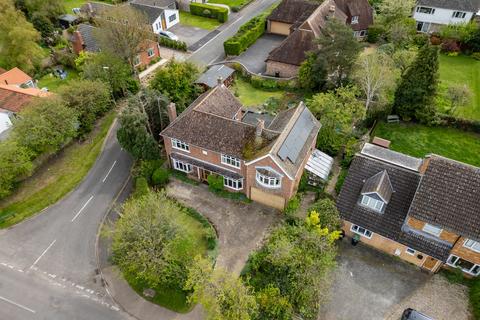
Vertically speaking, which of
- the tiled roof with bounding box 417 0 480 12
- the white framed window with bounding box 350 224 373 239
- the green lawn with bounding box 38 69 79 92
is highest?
the tiled roof with bounding box 417 0 480 12

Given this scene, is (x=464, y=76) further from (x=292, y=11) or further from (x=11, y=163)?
(x=11, y=163)

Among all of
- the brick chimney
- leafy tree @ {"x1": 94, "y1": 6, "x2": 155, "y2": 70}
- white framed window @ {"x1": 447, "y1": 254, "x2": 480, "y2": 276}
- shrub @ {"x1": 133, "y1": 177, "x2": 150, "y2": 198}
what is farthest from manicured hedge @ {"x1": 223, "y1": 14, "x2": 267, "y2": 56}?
white framed window @ {"x1": 447, "y1": 254, "x2": 480, "y2": 276}

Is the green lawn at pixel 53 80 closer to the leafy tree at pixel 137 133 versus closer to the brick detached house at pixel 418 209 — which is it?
the leafy tree at pixel 137 133

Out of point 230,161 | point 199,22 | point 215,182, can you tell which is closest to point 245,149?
point 230,161

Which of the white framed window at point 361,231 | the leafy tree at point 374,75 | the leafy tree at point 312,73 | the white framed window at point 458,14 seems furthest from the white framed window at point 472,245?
the white framed window at point 458,14

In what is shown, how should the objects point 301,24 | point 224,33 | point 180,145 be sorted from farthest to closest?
point 224,33, point 301,24, point 180,145

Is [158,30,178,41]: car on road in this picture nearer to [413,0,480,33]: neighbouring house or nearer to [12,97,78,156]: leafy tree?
[12,97,78,156]: leafy tree

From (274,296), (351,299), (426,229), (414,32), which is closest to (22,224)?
(274,296)
